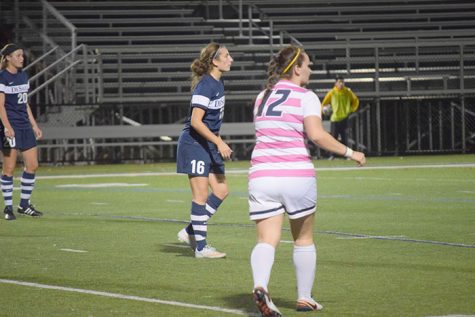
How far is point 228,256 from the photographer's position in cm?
1087

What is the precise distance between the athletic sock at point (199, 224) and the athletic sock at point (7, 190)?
4.92 m

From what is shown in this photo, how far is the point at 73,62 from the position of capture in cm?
3216

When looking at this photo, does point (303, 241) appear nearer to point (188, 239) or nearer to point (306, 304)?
point (306, 304)

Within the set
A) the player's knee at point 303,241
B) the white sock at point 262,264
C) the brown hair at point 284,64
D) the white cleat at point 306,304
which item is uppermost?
the brown hair at point 284,64

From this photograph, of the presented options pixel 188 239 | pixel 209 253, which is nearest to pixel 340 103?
pixel 188 239

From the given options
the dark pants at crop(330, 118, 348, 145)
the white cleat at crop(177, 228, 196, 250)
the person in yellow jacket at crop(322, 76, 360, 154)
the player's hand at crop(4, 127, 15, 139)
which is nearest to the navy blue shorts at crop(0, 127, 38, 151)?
the player's hand at crop(4, 127, 15, 139)

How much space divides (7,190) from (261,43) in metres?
22.7

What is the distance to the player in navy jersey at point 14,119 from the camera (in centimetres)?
1494

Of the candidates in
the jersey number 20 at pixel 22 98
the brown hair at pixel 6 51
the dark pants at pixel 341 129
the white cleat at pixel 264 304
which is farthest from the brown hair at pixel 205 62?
the dark pants at pixel 341 129

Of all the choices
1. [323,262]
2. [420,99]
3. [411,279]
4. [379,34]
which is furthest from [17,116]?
[379,34]

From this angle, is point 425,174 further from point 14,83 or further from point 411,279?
point 411,279

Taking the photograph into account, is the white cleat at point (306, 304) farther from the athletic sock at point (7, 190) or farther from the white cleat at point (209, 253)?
the athletic sock at point (7, 190)

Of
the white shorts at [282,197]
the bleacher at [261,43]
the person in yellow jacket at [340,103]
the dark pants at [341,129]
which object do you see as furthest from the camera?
the bleacher at [261,43]

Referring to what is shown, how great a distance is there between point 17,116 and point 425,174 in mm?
10412
